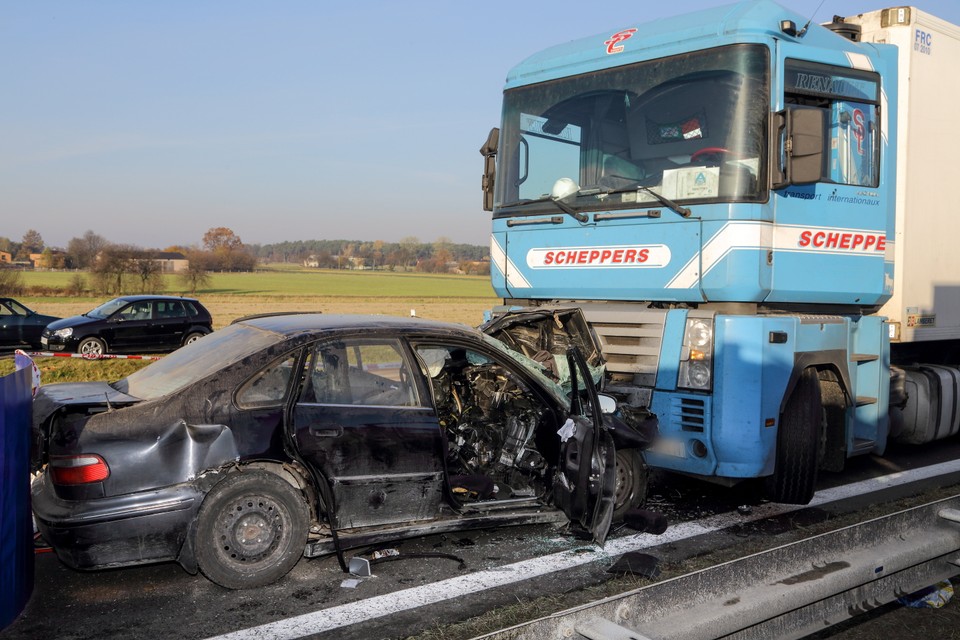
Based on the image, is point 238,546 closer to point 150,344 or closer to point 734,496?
point 734,496

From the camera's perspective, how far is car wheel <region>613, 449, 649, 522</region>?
6148mm

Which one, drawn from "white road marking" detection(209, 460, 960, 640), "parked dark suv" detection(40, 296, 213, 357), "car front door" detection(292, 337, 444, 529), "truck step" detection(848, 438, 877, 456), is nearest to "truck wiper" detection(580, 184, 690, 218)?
"white road marking" detection(209, 460, 960, 640)

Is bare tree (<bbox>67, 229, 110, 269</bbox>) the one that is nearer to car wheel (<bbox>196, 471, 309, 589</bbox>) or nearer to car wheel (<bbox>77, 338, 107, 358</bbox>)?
car wheel (<bbox>77, 338, 107, 358</bbox>)

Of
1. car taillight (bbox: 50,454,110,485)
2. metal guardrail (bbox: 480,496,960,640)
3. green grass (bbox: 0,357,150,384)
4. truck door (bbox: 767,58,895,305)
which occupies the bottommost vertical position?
green grass (bbox: 0,357,150,384)

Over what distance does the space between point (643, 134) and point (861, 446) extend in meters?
3.16

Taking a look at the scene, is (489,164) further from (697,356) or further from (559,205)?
(697,356)

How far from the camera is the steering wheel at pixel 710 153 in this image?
6.31 meters

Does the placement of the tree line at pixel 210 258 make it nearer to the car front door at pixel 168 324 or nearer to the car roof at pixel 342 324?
the car front door at pixel 168 324

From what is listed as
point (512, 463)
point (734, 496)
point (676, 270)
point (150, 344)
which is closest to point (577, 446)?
point (512, 463)

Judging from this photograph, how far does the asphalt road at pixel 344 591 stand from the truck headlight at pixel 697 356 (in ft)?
3.44

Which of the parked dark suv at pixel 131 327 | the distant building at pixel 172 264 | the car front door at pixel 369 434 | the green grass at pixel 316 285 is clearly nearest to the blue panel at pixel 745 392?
the car front door at pixel 369 434

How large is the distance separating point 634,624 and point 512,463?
3.11 m

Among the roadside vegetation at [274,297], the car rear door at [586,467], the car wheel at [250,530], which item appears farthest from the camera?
the roadside vegetation at [274,297]

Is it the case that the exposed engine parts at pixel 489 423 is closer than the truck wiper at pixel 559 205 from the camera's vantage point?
Yes
